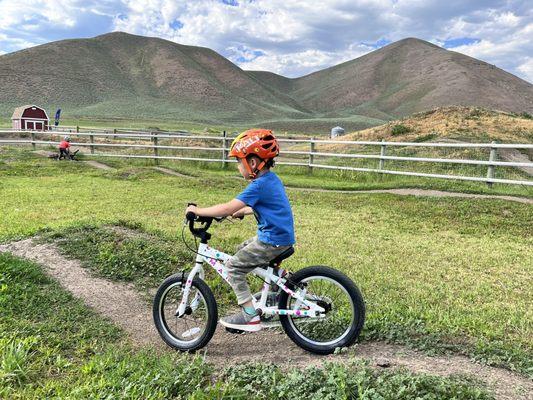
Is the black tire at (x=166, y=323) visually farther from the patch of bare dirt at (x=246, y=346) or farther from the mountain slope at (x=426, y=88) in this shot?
the mountain slope at (x=426, y=88)

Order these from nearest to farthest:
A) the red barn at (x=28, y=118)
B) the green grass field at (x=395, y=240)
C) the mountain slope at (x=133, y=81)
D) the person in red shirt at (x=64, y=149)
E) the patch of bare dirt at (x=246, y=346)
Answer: the patch of bare dirt at (x=246, y=346)
the green grass field at (x=395, y=240)
the person in red shirt at (x=64, y=149)
the red barn at (x=28, y=118)
the mountain slope at (x=133, y=81)

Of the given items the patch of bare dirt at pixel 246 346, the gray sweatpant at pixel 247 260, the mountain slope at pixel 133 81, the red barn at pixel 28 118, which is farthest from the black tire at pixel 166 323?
the mountain slope at pixel 133 81

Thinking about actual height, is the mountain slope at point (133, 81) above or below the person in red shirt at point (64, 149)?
above

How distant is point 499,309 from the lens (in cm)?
491

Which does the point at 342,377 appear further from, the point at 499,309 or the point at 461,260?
the point at 461,260

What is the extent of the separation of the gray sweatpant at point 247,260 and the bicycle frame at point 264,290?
0.07m

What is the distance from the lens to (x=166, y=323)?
14.0 feet

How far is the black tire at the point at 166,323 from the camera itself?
402 centimetres

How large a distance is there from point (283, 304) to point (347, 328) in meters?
0.59

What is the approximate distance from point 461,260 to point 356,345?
3636mm

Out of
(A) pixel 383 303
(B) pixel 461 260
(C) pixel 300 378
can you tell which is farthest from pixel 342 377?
(B) pixel 461 260

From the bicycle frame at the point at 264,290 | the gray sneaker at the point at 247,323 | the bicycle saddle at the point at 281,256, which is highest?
the bicycle saddle at the point at 281,256

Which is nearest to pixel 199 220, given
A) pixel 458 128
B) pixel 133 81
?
pixel 458 128

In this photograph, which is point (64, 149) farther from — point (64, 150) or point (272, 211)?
point (272, 211)
